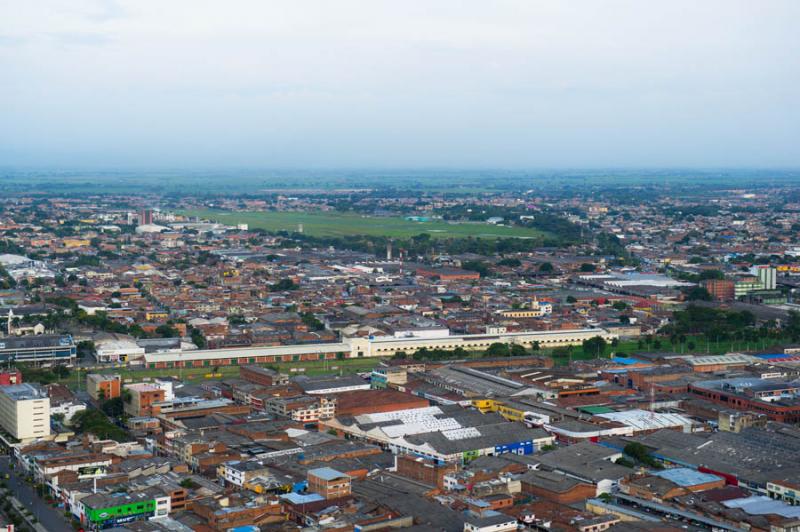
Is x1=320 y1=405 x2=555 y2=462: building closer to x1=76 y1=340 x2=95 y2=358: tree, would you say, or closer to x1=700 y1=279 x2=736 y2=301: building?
x1=76 y1=340 x2=95 y2=358: tree

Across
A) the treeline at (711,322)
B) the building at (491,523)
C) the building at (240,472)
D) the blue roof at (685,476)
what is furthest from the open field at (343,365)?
the building at (491,523)

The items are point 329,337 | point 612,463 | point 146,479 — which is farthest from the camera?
point 329,337

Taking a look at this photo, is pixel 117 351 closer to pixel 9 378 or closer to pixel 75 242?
pixel 9 378

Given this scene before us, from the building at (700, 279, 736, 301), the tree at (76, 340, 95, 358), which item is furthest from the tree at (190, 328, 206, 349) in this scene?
the building at (700, 279, 736, 301)

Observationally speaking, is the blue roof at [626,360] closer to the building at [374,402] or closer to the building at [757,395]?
the building at [757,395]

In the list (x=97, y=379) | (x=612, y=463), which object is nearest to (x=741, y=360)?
(x=612, y=463)

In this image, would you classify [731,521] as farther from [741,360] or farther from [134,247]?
[134,247]
